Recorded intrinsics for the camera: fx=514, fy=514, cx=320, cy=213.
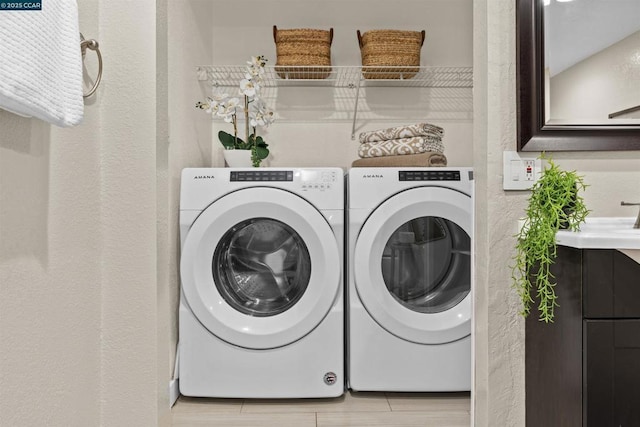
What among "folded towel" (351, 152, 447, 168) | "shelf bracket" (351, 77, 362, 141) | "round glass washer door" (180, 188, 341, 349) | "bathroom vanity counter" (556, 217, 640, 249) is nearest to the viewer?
"bathroom vanity counter" (556, 217, 640, 249)

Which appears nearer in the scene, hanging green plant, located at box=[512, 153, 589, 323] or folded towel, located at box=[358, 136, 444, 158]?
hanging green plant, located at box=[512, 153, 589, 323]

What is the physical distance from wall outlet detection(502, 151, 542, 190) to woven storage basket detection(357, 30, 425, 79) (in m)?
1.27

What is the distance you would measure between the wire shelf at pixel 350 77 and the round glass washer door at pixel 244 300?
0.95m

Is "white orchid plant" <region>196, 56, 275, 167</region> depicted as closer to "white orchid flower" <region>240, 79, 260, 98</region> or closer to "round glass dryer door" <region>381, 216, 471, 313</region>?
"white orchid flower" <region>240, 79, 260, 98</region>

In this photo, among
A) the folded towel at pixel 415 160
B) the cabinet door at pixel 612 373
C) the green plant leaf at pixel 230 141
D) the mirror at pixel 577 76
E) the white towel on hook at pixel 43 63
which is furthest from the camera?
the green plant leaf at pixel 230 141

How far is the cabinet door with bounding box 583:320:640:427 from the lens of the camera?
1.21m

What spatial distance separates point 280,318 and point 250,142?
87 cm

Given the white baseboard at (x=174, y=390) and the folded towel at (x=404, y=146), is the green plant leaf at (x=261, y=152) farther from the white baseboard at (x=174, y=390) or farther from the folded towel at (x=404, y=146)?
the white baseboard at (x=174, y=390)

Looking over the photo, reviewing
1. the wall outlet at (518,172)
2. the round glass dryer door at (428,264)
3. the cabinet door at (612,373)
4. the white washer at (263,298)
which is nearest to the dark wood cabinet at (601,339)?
the cabinet door at (612,373)

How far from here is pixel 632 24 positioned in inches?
56.9

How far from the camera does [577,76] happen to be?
4.67 ft

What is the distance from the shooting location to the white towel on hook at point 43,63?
0.75 m

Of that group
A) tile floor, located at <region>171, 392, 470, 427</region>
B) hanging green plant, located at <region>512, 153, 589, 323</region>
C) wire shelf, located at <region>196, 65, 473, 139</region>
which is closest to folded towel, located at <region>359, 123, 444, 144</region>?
wire shelf, located at <region>196, 65, 473, 139</region>

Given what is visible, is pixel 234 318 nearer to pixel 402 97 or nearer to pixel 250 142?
pixel 250 142
